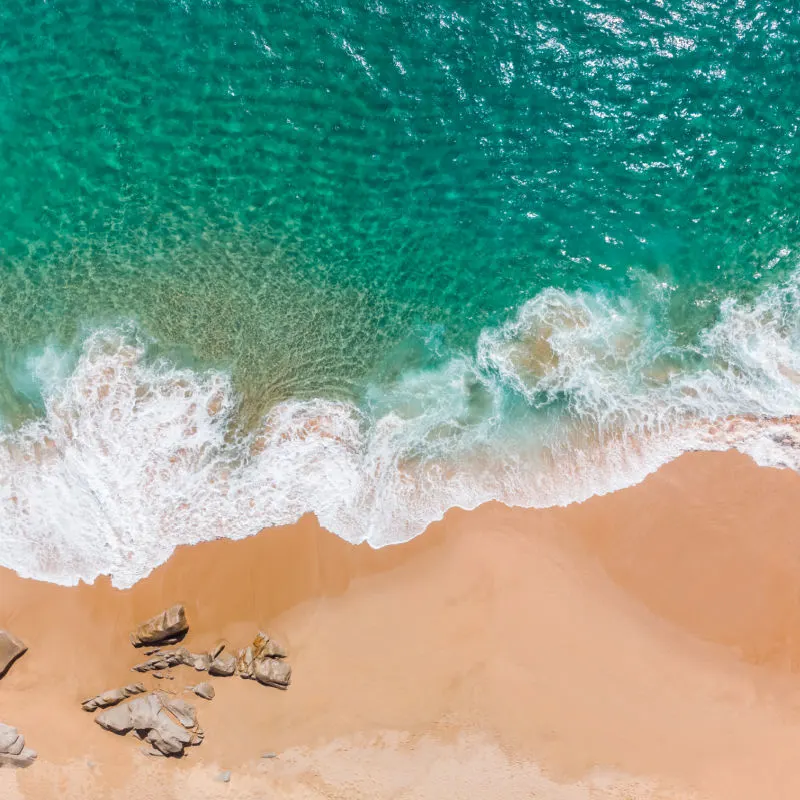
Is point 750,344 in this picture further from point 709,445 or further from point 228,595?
point 228,595

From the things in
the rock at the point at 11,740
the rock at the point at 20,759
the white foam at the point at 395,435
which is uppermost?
the white foam at the point at 395,435

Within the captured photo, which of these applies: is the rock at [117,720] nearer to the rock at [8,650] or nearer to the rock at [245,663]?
the rock at [8,650]

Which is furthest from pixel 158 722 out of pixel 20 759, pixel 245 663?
pixel 20 759

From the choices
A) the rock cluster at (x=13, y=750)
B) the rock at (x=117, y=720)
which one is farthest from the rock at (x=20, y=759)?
the rock at (x=117, y=720)

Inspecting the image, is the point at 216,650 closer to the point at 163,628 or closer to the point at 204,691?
the point at 204,691

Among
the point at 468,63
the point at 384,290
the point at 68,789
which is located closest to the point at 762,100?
the point at 468,63

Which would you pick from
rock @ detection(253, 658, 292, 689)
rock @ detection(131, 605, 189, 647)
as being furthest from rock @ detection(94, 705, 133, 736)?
rock @ detection(253, 658, 292, 689)
